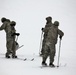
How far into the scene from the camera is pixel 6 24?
1936 cm

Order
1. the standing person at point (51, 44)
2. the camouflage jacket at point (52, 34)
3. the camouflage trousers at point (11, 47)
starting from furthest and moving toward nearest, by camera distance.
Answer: the camouflage trousers at point (11, 47)
the camouflage jacket at point (52, 34)
the standing person at point (51, 44)

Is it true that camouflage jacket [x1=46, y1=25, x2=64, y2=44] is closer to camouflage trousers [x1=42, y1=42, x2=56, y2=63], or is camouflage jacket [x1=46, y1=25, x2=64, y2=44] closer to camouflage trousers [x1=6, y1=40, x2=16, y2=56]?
camouflage trousers [x1=42, y1=42, x2=56, y2=63]

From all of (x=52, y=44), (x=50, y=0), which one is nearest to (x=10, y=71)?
(x=52, y=44)

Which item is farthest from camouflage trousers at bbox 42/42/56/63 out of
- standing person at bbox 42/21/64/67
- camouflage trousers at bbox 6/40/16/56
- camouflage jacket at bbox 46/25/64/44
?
camouflage trousers at bbox 6/40/16/56

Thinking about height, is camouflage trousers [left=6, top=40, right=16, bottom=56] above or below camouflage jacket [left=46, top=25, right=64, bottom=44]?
below

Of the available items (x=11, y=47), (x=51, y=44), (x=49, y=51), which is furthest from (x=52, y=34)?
(x=11, y=47)

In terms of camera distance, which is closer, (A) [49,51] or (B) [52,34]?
(A) [49,51]

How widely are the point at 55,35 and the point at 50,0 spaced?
155 metres

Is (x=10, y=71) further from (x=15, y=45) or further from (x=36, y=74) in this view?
(x=15, y=45)

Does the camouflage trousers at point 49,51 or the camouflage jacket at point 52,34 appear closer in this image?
the camouflage trousers at point 49,51

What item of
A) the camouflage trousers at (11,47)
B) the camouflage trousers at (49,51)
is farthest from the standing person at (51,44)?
the camouflage trousers at (11,47)

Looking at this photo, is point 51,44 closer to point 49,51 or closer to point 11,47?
point 49,51

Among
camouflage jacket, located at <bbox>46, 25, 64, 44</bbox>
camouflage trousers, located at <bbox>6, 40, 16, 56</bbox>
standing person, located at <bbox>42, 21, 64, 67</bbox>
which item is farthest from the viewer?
camouflage trousers, located at <bbox>6, 40, 16, 56</bbox>

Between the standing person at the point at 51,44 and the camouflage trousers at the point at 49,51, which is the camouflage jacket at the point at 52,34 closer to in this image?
the standing person at the point at 51,44
